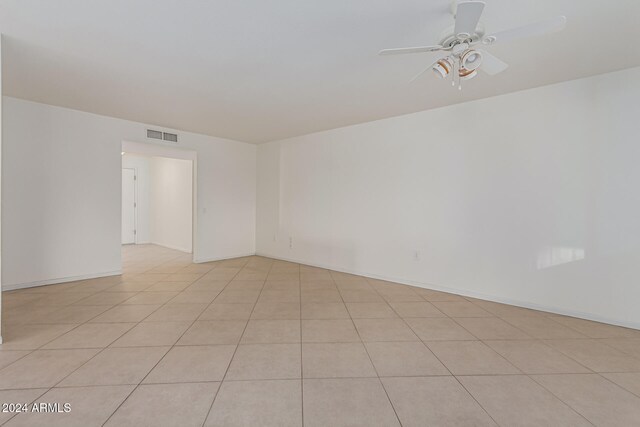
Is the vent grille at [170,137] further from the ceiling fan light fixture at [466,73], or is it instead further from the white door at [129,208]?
the ceiling fan light fixture at [466,73]

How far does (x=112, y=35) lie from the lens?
2.22 meters

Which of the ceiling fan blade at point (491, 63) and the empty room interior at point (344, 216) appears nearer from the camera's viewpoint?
the empty room interior at point (344, 216)

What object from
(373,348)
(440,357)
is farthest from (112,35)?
(440,357)

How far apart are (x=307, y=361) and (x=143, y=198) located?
7.78 metres

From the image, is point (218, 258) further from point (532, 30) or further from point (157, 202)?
point (532, 30)

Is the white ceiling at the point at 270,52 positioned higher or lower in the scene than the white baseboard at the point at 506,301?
higher

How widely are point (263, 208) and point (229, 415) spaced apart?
499 cm

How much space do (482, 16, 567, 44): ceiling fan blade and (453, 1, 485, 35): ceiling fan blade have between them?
133 millimetres

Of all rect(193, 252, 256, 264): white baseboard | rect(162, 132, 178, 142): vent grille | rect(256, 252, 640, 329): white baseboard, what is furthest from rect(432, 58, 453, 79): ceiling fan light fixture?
rect(193, 252, 256, 264): white baseboard

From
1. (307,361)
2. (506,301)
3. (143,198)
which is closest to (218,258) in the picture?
(143,198)

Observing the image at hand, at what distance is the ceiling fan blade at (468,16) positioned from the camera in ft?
4.95

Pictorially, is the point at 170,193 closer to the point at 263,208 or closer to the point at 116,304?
the point at 263,208

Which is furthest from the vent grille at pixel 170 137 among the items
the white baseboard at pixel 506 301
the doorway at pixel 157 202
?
the white baseboard at pixel 506 301

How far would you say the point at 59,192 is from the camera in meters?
3.98
